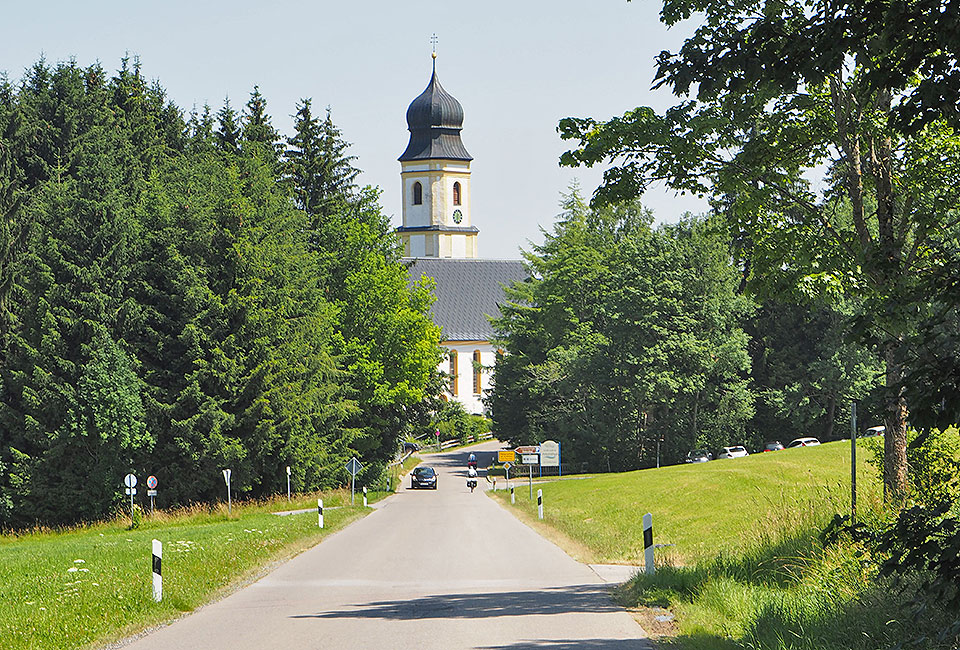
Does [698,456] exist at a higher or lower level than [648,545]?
lower

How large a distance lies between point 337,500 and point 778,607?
40.7 metres

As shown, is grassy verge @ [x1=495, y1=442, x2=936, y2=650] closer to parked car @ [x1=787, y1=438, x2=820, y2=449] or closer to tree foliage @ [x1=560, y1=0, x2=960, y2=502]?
tree foliage @ [x1=560, y1=0, x2=960, y2=502]

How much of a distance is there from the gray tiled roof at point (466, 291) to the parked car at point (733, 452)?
43878mm

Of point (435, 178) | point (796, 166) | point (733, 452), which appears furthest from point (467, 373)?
point (796, 166)

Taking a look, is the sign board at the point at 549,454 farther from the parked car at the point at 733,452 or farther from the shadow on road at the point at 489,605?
the shadow on road at the point at 489,605

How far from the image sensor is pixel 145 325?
48.8 meters

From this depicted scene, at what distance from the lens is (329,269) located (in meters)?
61.9

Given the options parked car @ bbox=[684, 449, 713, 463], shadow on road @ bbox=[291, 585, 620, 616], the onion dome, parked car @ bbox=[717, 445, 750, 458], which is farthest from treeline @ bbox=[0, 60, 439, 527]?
the onion dome

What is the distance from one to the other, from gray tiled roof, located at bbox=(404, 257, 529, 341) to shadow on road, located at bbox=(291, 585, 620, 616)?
9819cm

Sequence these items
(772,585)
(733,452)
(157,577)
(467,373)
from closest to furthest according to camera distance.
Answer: (772,585) → (157,577) → (733,452) → (467,373)

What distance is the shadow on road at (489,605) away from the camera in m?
12.8

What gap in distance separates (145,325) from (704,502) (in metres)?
24.6

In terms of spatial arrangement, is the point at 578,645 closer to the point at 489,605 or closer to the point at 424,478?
the point at 489,605

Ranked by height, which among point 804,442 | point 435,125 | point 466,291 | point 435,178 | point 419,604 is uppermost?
point 435,125
